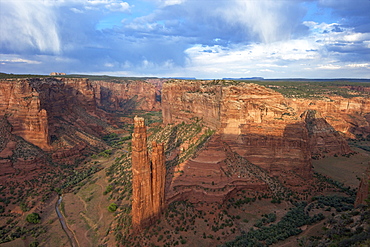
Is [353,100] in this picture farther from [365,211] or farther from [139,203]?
[139,203]

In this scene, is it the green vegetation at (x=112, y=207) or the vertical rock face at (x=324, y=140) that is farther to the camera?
the vertical rock face at (x=324, y=140)

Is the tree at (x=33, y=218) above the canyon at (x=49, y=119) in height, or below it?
below

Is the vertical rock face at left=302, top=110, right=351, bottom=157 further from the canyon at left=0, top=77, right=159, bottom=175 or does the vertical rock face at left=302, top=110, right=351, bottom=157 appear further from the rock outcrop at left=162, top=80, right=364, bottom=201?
the canyon at left=0, top=77, right=159, bottom=175

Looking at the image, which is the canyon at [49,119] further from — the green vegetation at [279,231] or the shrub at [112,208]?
the green vegetation at [279,231]

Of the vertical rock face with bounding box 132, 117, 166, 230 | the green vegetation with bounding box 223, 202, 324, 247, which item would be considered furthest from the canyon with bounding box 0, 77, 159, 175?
the green vegetation with bounding box 223, 202, 324, 247

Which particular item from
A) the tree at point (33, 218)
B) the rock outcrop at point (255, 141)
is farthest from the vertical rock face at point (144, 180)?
the tree at point (33, 218)

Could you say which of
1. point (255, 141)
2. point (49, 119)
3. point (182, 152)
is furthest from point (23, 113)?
point (255, 141)

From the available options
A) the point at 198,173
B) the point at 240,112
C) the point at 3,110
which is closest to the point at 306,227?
the point at 198,173

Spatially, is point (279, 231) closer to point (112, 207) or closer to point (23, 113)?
point (112, 207)
